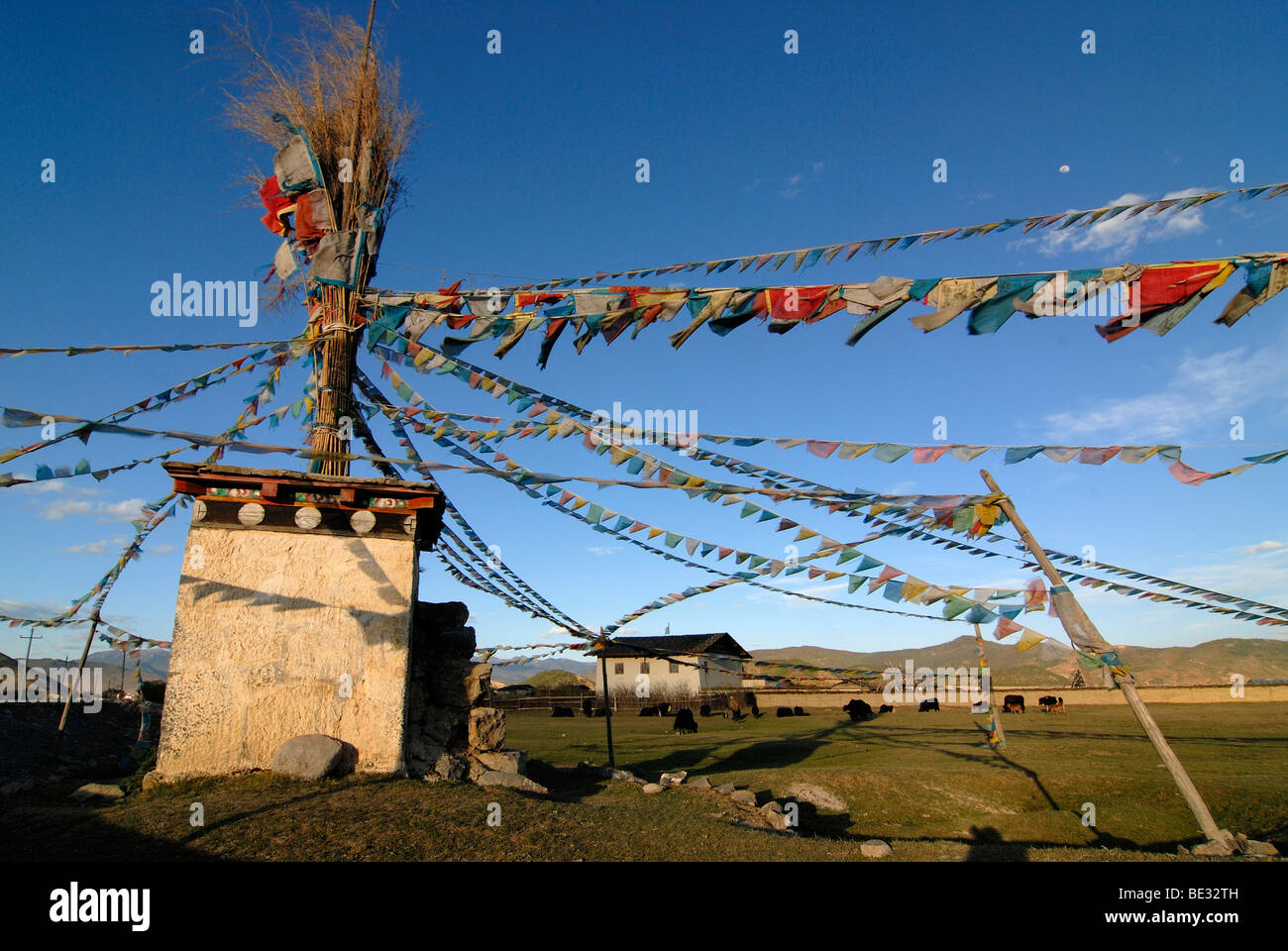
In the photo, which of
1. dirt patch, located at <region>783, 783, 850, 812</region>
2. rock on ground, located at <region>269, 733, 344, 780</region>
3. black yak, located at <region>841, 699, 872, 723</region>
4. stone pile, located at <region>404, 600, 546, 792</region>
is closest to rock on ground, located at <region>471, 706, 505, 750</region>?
Result: stone pile, located at <region>404, 600, 546, 792</region>

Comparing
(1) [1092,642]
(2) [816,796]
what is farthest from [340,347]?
(2) [816,796]

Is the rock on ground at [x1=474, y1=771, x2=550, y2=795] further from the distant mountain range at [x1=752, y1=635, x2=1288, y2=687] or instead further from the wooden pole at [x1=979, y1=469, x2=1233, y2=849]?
the distant mountain range at [x1=752, y1=635, x2=1288, y2=687]

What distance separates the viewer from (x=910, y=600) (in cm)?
630

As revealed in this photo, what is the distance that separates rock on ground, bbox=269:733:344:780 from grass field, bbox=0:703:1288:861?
0.57 ft

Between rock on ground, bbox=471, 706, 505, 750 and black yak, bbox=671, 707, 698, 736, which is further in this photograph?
black yak, bbox=671, 707, 698, 736

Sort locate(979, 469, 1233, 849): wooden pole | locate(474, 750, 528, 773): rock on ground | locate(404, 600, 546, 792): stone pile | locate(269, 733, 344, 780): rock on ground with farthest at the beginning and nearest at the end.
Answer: locate(474, 750, 528, 773): rock on ground < locate(404, 600, 546, 792): stone pile < locate(269, 733, 344, 780): rock on ground < locate(979, 469, 1233, 849): wooden pole

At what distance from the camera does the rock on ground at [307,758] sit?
26.7 feet

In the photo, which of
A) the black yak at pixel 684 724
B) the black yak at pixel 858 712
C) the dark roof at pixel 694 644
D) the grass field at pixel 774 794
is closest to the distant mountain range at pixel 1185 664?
the dark roof at pixel 694 644

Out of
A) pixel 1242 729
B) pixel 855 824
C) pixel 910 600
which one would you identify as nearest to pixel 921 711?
pixel 1242 729

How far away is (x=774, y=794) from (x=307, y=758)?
948cm

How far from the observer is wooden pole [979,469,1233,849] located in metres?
7.45

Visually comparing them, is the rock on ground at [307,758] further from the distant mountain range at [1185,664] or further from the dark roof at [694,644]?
the distant mountain range at [1185,664]

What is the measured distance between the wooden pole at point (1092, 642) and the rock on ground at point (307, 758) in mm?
8547

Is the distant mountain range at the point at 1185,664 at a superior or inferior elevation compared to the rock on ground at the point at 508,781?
inferior
